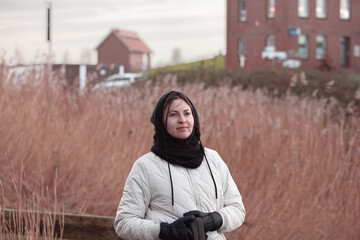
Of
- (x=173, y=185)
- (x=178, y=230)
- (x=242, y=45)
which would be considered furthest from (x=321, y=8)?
(x=178, y=230)

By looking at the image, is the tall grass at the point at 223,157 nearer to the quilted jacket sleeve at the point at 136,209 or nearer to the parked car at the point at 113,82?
the parked car at the point at 113,82

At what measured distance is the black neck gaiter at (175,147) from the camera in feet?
10.2

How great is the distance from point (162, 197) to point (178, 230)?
0.22 meters

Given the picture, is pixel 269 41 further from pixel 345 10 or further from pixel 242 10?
pixel 345 10

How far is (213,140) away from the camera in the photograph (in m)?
Answer: 7.30

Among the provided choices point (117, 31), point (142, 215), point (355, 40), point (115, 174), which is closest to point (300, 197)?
point (115, 174)

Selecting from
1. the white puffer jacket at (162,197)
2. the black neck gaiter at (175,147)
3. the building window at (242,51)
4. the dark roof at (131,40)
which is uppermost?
the dark roof at (131,40)

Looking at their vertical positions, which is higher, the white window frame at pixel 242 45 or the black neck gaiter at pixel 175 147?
the white window frame at pixel 242 45

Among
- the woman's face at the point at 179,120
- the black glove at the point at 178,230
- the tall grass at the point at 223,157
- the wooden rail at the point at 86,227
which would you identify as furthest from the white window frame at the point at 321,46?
the black glove at the point at 178,230

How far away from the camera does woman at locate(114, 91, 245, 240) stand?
3064 millimetres

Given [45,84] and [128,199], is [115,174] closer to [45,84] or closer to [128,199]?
[45,84]

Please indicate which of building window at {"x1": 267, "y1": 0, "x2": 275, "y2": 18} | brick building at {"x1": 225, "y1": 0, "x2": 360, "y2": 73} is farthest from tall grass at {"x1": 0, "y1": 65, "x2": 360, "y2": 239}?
building window at {"x1": 267, "y1": 0, "x2": 275, "y2": 18}

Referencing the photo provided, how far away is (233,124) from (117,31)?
52547 mm

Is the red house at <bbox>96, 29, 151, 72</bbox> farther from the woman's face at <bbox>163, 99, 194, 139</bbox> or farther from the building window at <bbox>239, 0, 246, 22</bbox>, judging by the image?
the woman's face at <bbox>163, 99, 194, 139</bbox>
